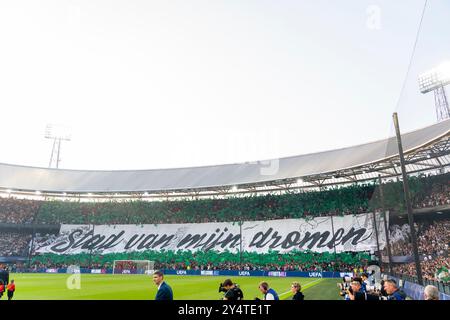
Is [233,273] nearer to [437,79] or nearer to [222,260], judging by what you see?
[222,260]

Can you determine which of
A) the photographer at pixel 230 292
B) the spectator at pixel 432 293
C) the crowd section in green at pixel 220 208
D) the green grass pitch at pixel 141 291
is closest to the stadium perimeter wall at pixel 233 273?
the green grass pitch at pixel 141 291

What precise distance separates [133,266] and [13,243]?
23275 millimetres

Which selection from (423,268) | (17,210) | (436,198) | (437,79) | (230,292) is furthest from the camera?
(17,210)

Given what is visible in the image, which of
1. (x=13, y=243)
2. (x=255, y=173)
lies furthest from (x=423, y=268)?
(x=13, y=243)

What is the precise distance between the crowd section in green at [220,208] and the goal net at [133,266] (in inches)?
379

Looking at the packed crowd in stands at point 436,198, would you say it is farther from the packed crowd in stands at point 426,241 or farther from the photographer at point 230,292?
the photographer at point 230,292

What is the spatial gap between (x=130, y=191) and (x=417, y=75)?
4949 cm

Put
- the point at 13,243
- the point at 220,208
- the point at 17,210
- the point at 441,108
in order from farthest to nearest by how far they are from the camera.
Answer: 1. the point at 17,210
2. the point at 13,243
3. the point at 220,208
4. the point at 441,108

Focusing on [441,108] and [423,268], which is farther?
[423,268]

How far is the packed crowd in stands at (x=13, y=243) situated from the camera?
177 feet

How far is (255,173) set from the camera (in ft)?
168
